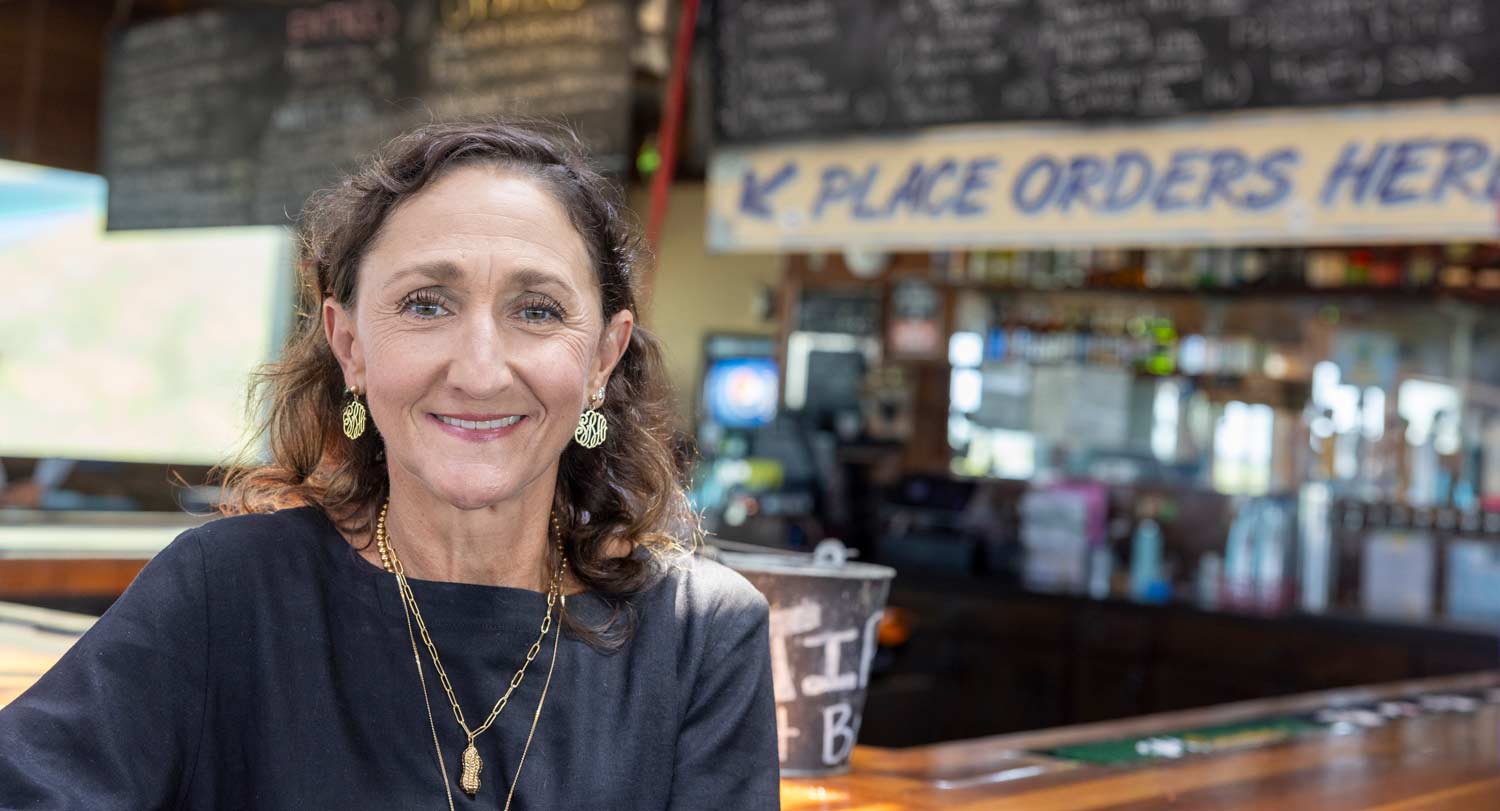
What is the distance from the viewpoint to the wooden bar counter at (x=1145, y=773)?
1604 millimetres

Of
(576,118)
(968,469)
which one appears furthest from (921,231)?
(968,469)

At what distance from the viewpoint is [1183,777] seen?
181 centimetres

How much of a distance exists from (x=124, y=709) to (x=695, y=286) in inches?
318

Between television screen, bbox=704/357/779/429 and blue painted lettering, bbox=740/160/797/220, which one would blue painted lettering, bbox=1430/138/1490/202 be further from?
television screen, bbox=704/357/779/429

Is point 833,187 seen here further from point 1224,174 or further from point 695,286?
point 695,286

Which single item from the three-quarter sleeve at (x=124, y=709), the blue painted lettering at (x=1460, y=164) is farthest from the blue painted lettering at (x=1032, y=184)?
the three-quarter sleeve at (x=124, y=709)

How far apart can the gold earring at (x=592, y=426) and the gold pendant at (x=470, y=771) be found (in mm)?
305

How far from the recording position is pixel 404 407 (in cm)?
124

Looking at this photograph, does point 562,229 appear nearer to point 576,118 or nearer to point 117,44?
point 576,118

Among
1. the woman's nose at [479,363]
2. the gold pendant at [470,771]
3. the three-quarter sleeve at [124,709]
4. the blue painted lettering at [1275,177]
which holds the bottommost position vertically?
the gold pendant at [470,771]

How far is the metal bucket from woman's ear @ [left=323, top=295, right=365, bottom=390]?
0.47 meters

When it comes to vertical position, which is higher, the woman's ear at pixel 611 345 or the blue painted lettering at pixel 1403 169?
the blue painted lettering at pixel 1403 169

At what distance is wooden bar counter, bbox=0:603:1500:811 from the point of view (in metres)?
1.60

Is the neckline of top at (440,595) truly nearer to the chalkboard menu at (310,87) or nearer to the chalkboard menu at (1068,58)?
the chalkboard menu at (1068,58)
